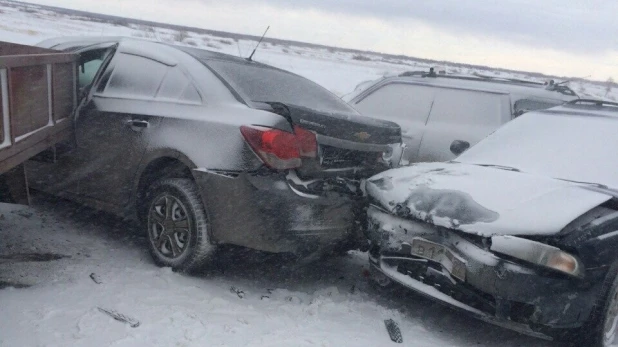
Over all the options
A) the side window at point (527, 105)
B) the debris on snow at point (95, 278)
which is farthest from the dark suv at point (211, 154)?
the side window at point (527, 105)

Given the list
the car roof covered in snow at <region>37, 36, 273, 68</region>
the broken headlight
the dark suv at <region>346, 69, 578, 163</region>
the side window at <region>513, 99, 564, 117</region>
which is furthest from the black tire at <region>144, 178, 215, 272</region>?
the side window at <region>513, 99, 564, 117</region>

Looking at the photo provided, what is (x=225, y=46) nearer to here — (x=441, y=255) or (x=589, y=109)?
(x=589, y=109)

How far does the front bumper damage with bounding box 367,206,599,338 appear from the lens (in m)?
3.23

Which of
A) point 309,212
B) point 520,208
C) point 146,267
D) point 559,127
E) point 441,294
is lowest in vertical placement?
point 146,267

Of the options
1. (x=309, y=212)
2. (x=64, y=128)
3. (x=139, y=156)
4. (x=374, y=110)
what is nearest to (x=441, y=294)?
(x=309, y=212)

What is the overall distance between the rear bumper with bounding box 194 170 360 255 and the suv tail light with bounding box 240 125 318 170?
4.1 inches

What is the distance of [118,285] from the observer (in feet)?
12.9

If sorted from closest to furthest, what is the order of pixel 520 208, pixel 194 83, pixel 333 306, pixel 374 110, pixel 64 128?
1. pixel 520 208
2. pixel 333 306
3. pixel 194 83
4. pixel 64 128
5. pixel 374 110

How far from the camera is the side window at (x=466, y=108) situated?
20.8 ft

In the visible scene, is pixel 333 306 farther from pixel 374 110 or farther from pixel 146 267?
pixel 374 110

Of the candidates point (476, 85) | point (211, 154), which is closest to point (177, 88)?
point (211, 154)

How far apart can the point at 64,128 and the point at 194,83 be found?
1.21 meters

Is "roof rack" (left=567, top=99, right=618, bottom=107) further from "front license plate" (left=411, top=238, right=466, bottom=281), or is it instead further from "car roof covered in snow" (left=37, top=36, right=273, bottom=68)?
"car roof covered in snow" (left=37, top=36, right=273, bottom=68)

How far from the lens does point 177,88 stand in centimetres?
435
